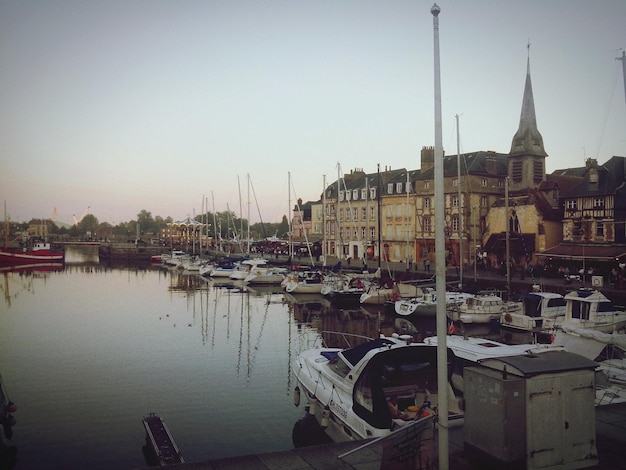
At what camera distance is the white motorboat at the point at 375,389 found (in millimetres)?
11688

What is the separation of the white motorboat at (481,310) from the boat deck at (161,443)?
2294 centimetres

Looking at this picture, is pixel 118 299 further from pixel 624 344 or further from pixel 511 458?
pixel 511 458

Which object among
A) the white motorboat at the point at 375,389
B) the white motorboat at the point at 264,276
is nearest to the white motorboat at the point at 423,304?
the white motorboat at the point at 375,389

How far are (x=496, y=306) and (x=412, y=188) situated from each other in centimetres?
3731

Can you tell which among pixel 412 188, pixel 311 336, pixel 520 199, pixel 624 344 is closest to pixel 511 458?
pixel 624 344

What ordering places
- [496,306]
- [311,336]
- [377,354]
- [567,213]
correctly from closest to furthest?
[377,354] < [311,336] < [496,306] < [567,213]

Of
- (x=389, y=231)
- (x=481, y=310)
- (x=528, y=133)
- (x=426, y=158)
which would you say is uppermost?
(x=528, y=133)

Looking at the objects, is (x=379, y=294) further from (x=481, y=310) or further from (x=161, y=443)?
(x=161, y=443)

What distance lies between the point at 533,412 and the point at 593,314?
22566 mm

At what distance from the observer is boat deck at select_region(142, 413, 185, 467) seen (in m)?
12.9

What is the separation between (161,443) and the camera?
13.8m

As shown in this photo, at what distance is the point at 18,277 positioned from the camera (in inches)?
2926

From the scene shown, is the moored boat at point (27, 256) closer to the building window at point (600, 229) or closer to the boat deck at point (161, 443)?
the building window at point (600, 229)

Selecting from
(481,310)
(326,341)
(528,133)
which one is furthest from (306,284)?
(528,133)
